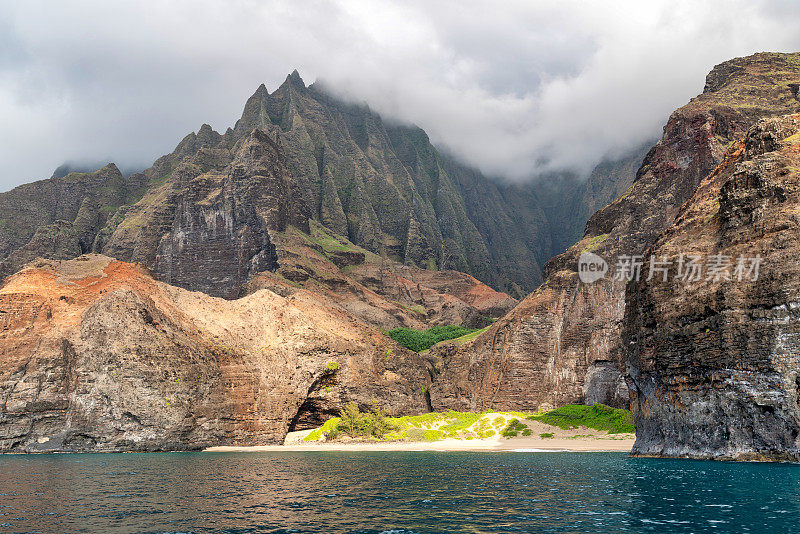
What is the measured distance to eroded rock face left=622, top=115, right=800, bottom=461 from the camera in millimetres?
39531

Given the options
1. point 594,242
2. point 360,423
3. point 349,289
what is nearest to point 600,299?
point 594,242

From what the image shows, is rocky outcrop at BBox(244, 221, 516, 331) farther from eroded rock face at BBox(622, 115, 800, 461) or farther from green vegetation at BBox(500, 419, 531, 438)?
eroded rock face at BBox(622, 115, 800, 461)

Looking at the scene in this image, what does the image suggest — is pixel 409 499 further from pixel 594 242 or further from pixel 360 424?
pixel 594 242

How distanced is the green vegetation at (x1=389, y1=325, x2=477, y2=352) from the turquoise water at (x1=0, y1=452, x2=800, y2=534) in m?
94.4

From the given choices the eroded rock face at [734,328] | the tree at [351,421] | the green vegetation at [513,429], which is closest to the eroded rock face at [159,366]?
the tree at [351,421]

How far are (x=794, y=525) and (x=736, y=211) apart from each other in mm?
33353

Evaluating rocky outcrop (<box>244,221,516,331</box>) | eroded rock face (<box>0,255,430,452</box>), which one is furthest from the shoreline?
rocky outcrop (<box>244,221,516,331</box>)

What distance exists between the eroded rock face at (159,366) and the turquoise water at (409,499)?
2419cm

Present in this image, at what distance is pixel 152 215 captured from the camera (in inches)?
7461

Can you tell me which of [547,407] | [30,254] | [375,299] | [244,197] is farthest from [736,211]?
[30,254]

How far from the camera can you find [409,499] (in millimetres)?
28297

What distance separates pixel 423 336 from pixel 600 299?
2402 inches

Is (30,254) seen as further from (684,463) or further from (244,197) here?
(684,463)

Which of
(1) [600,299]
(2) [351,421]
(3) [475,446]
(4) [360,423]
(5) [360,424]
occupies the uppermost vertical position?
(1) [600,299]
